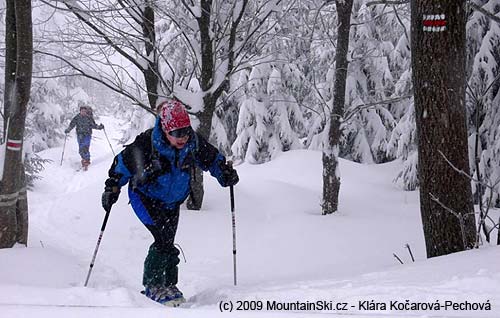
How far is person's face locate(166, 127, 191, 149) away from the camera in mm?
4223

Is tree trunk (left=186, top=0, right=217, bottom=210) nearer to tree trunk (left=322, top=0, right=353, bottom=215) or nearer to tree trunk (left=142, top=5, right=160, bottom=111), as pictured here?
tree trunk (left=142, top=5, right=160, bottom=111)

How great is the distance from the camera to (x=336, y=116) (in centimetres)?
853

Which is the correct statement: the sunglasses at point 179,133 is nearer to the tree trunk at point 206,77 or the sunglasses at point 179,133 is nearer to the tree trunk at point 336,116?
the tree trunk at point 206,77

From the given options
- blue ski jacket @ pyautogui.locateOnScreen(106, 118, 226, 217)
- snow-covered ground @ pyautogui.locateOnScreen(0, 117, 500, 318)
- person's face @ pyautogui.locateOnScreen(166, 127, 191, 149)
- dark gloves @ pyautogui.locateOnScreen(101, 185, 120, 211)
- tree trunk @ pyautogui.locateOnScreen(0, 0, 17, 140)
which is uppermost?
tree trunk @ pyautogui.locateOnScreen(0, 0, 17, 140)

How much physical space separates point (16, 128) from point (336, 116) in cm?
556

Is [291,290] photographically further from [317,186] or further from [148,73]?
[317,186]

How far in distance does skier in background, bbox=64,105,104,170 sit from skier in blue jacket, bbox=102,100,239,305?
37.9ft

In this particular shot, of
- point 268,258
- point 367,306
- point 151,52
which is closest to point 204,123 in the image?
point 151,52

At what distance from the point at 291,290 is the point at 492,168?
796 centimetres

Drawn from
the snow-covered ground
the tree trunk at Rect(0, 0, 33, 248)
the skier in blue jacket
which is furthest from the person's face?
the tree trunk at Rect(0, 0, 33, 248)

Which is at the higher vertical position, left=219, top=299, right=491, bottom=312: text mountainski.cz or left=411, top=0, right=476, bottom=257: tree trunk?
left=411, top=0, right=476, bottom=257: tree trunk

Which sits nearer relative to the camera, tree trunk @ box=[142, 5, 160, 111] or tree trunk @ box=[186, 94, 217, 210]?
tree trunk @ box=[142, 5, 160, 111]

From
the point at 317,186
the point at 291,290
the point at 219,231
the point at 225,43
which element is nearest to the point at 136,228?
the point at 219,231

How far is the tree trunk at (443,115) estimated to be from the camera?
412 cm
